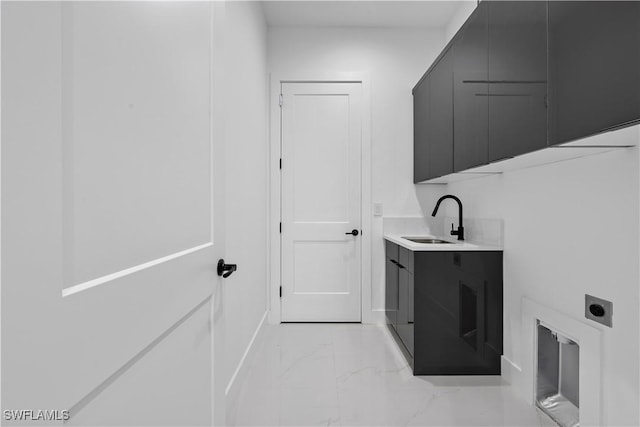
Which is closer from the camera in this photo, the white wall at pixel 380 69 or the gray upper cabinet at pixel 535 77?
the gray upper cabinet at pixel 535 77

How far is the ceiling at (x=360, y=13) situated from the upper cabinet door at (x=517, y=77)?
54.6 inches

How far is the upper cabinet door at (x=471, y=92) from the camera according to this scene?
→ 69.7 inches

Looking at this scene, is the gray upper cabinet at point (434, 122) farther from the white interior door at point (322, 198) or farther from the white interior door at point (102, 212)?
the white interior door at point (102, 212)

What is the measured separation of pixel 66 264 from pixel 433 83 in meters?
2.67

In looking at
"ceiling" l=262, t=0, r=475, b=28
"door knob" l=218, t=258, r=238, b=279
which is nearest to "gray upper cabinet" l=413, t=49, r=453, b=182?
"ceiling" l=262, t=0, r=475, b=28

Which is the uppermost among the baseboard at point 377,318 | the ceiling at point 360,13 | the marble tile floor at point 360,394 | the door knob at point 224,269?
the ceiling at point 360,13

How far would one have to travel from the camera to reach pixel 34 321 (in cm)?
40

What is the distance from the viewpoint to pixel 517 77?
4.72ft

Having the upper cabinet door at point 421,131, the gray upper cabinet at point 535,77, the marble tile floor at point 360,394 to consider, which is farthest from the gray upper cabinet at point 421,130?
the marble tile floor at point 360,394

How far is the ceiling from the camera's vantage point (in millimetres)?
2828

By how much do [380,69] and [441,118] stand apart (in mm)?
1022

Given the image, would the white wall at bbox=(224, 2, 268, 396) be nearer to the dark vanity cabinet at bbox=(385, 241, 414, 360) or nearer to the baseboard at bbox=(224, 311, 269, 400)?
the baseboard at bbox=(224, 311, 269, 400)

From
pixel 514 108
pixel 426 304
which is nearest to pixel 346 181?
pixel 426 304

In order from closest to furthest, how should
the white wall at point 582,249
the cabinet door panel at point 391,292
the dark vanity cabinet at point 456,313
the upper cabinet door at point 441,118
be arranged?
the white wall at point 582,249 → the dark vanity cabinet at point 456,313 → the upper cabinet door at point 441,118 → the cabinet door panel at point 391,292
